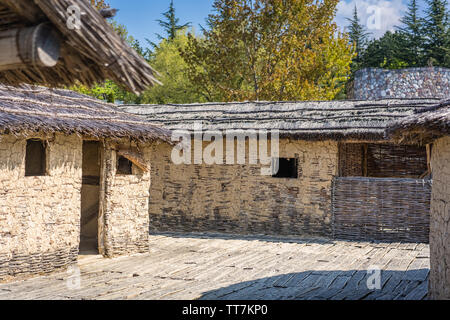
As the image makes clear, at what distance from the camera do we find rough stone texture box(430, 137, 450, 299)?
201 inches

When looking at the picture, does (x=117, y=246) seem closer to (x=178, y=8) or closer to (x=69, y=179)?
(x=69, y=179)

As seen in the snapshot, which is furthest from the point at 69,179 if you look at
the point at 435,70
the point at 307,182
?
the point at 435,70

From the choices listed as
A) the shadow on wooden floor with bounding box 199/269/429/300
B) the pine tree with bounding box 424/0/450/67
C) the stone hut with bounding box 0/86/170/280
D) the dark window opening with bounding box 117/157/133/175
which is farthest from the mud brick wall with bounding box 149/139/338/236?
the pine tree with bounding box 424/0/450/67

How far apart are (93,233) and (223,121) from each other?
4.02 meters

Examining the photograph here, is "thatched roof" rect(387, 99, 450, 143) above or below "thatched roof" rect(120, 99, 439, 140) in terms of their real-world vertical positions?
below

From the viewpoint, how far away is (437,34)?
26906 mm

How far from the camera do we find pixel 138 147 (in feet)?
29.0

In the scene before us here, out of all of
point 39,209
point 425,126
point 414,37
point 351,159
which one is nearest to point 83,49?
point 425,126

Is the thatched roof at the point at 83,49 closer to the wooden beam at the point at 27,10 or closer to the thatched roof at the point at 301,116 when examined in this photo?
the wooden beam at the point at 27,10

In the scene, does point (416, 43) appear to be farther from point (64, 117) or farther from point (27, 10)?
point (27, 10)

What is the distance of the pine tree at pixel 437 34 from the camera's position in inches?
1046

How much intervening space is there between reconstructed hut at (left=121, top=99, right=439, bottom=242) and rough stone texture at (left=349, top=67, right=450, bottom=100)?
1111cm

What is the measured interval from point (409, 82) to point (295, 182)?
1441cm

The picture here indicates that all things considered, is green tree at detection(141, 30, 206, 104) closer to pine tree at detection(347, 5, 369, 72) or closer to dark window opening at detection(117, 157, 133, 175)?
pine tree at detection(347, 5, 369, 72)
